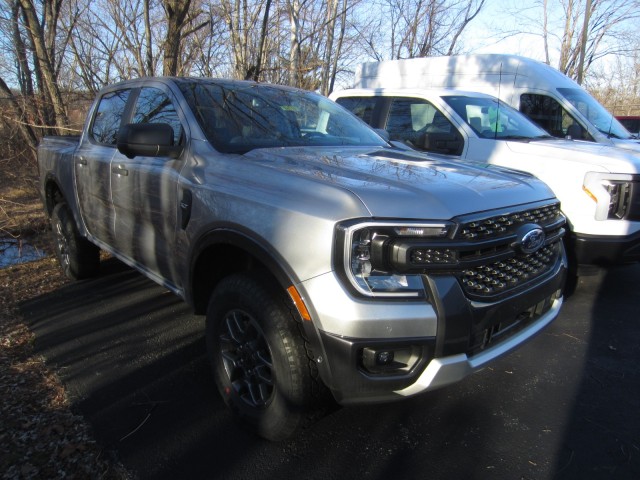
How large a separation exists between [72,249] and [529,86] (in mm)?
6964

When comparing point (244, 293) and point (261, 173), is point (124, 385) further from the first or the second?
point (261, 173)

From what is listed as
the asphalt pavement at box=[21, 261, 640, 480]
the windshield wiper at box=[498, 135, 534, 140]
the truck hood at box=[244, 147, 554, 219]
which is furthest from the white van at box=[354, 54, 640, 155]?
the truck hood at box=[244, 147, 554, 219]

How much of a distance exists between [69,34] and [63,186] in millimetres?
6744

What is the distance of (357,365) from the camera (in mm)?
1907

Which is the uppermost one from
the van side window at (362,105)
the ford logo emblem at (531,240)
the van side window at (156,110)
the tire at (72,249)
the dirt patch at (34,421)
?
the van side window at (362,105)

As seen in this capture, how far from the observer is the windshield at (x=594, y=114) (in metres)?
6.77

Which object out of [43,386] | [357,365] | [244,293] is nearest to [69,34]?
[43,386]

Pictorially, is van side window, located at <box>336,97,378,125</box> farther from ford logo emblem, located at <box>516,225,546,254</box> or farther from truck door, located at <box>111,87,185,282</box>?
ford logo emblem, located at <box>516,225,546,254</box>

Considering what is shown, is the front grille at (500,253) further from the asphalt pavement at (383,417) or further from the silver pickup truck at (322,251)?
the asphalt pavement at (383,417)

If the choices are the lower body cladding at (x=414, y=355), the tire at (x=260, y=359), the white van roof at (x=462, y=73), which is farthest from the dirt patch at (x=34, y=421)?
the white van roof at (x=462, y=73)

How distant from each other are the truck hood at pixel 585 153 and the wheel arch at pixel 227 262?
320cm

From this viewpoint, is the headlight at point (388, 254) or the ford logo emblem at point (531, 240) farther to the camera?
the ford logo emblem at point (531, 240)

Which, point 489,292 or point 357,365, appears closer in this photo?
point 357,365

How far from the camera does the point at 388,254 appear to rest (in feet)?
6.21
